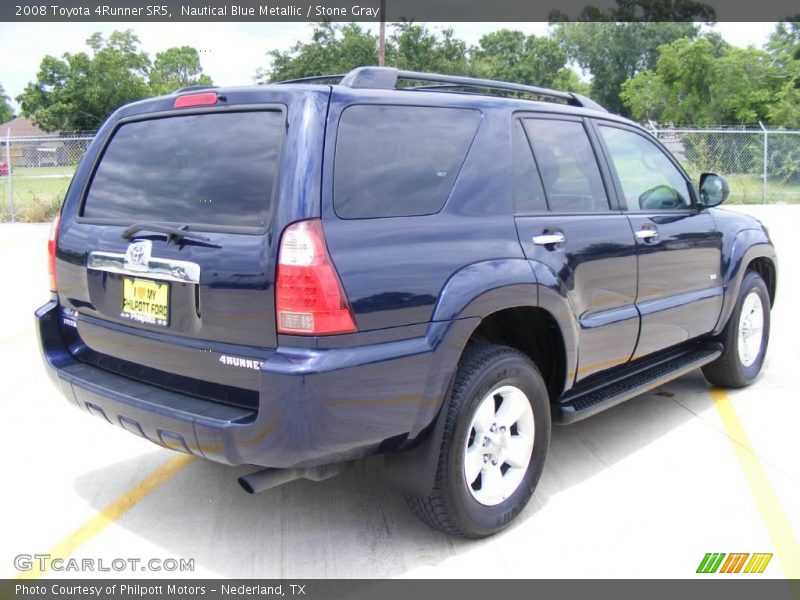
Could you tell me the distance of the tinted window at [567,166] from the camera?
374 centimetres

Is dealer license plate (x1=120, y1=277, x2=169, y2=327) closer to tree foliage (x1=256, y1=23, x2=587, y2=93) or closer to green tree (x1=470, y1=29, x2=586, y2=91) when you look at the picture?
tree foliage (x1=256, y1=23, x2=587, y2=93)

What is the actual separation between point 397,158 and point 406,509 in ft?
5.58

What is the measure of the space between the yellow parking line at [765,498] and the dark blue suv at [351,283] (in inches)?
32.8

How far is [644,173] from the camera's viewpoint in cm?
469

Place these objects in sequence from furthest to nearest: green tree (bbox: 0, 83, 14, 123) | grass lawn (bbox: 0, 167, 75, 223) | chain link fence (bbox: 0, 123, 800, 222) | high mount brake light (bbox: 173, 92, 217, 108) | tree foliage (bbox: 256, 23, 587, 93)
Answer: green tree (bbox: 0, 83, 14, 123)
tree foliage (bbox: 256, 23, 587, 93)
chain link fence (bbox: 0, 123, 800, 222)
grass lawn (bbox: 0, 167, 75, 223)
high mount brake light (bbox: 173, 92, 217, 108)

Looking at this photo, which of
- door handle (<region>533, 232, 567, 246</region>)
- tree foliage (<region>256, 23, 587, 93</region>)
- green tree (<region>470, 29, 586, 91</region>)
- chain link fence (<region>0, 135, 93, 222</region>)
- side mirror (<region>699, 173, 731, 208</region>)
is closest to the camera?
door handle (<region>533, 232, 567, 246</region>)

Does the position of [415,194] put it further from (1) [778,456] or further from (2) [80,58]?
(2) [80,58]

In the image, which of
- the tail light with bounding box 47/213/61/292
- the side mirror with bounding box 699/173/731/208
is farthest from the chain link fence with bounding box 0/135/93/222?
the side mirror with bounding box 699/173/731/208

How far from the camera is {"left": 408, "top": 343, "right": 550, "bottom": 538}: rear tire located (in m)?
3.10

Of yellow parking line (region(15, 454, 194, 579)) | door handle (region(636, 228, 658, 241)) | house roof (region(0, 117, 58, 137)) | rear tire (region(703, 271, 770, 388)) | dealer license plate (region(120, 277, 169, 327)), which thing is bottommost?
house roof (region(0, 117, 58, 137))

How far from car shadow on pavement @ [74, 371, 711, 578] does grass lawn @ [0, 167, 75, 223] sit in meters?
14.6

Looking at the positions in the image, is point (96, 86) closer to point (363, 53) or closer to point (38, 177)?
point (363, 53)

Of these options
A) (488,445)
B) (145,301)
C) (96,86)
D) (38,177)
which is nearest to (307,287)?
(145,301)

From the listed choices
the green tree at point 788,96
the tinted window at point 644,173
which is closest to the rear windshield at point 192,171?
the tinted window at point 644,173
